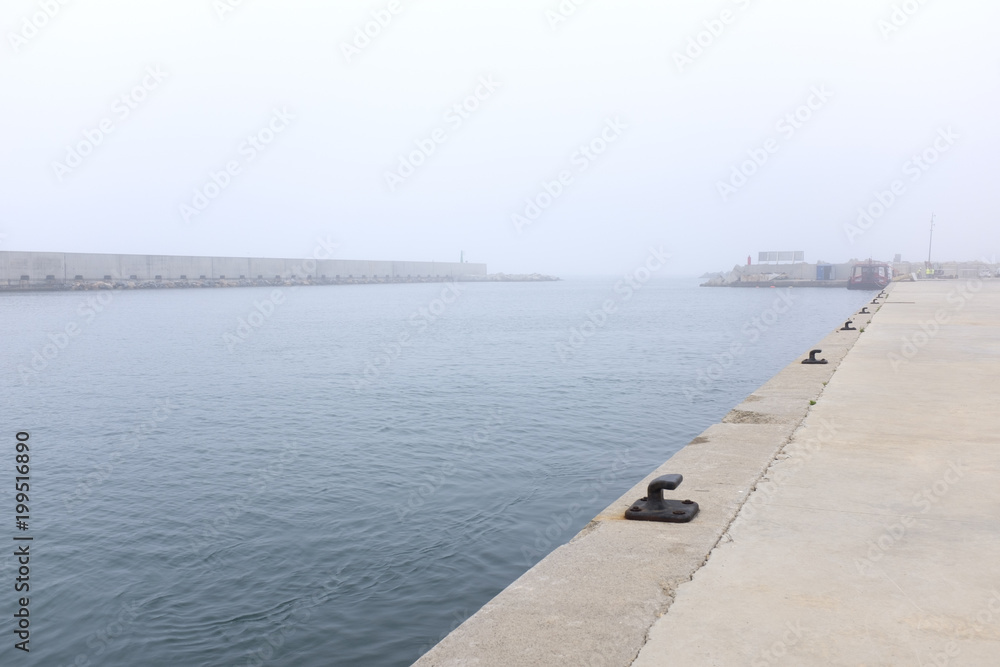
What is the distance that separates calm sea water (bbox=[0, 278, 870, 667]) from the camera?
5.83 m

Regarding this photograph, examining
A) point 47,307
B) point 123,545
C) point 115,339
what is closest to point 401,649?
point 123,545

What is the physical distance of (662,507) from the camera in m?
4.75

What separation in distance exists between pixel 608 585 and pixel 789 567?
959 millimetres

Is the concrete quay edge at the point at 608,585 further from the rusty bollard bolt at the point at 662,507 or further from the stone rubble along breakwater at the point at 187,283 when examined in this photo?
the stone rubble along breakwater at the point at 187,283

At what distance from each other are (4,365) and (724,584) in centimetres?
2586

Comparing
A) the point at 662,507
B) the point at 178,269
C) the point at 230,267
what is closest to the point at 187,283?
the point at 178,269

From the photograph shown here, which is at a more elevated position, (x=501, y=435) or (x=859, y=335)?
(x=859, y=335)

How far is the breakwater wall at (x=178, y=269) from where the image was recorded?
83688 mm

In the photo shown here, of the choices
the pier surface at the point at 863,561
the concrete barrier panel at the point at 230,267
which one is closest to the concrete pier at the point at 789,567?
the pier surface at the point at 863,561

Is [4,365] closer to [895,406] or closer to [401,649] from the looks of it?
[401,649]

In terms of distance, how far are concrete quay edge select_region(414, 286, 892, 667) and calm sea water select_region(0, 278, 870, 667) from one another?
6.09 ft

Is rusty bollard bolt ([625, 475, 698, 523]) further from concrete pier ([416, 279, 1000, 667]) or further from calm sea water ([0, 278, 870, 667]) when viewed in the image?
calm sea water ([0, 278, 870, 667])

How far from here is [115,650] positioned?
18.0 ft

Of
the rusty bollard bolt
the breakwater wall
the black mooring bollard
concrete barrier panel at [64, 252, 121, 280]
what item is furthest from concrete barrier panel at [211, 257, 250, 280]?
the rusty bollard bolt
